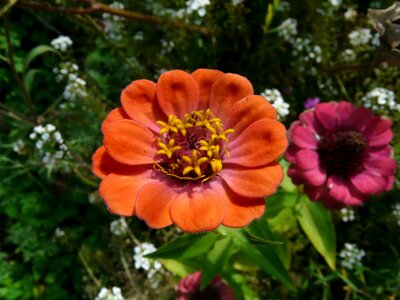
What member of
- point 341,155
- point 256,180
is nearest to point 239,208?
point 256,180

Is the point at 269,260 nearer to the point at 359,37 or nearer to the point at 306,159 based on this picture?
the point at 306,159

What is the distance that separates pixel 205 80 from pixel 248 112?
0.16 meters

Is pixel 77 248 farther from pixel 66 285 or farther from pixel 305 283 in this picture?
pixel 305 283

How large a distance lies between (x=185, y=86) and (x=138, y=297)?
1.27m

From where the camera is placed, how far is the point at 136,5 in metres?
2.55

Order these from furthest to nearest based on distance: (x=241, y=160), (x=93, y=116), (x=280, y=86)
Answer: (x=280, y=86)
(x=93, y=116)
(x=241, y=160)

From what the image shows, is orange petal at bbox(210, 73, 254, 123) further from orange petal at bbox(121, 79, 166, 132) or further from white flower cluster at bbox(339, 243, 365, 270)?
white flower cluster at bbox(339, 243, 365, 270)

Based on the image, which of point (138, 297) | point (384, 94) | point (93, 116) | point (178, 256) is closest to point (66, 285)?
point (138, 297)

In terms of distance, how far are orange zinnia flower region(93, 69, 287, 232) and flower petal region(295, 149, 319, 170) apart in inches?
16.7

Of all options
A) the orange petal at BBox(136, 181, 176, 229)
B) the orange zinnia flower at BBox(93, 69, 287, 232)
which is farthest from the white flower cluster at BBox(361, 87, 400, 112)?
the orange petal at BBox(136, 181, 176, 229)

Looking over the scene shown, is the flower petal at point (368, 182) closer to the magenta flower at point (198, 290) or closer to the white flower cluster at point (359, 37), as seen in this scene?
the magenta flower at point (198, 290)

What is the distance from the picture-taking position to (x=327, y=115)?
65.1 inches

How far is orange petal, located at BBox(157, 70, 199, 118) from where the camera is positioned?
1.17 meters

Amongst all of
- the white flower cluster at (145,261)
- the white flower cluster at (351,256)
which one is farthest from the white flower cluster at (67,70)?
the white flower cluster at (351,256)
